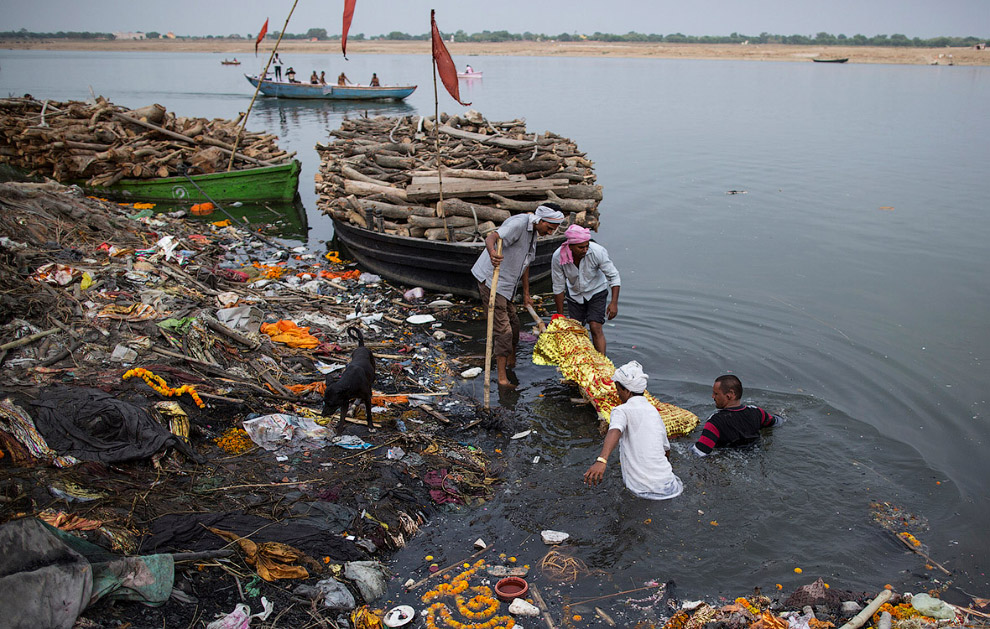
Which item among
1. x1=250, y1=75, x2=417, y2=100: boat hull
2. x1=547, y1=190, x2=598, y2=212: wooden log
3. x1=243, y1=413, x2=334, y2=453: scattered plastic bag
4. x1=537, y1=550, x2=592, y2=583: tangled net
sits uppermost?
x1=250, y1=75, x2=417, y2=100: boat hull

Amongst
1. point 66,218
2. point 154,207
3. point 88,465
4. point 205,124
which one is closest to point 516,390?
point 88,465

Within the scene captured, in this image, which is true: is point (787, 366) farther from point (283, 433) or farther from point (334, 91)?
point (334, 91)

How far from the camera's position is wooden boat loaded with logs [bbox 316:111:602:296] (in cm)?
1025

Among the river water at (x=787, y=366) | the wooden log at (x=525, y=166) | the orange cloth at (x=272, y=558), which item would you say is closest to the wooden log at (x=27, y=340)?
the orange cloth at (x=272, y=558)

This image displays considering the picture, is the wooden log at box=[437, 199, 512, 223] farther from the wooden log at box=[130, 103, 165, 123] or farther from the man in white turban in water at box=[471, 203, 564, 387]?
the wooden log at box=[130, 103, 165, 123]

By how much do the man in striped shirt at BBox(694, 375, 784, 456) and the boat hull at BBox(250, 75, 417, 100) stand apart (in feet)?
126

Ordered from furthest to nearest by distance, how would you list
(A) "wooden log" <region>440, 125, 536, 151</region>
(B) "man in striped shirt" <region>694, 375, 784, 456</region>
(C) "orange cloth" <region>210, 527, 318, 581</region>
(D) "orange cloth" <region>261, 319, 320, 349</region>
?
(A) "wooden log" <region>440, 125, 536, 151</region>, (D) "orange cloth" <region>261, 319, 320, 349</region>, (B) "man in striped shirt" <region>694, 375, 784, 456</region>, (C) "orange cloth" <region>210, 527, 318, 581</region>

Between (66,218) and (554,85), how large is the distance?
1945 inches

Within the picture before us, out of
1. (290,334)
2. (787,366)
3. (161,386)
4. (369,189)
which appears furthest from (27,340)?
(787,366)

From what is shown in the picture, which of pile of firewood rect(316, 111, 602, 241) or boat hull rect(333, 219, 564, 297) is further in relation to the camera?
pile of firewood rect(316, 111, 602, 241)

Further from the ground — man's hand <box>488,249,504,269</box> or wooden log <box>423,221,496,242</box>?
man's hand <box>488,249,504,269</box>

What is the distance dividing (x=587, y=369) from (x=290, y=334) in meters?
3.69

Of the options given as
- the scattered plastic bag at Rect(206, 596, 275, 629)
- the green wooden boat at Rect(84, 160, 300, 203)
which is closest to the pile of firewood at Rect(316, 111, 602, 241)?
the green wooden boat at Rect(84, 160, 300, 203)

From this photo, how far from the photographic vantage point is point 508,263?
24.1 ft
